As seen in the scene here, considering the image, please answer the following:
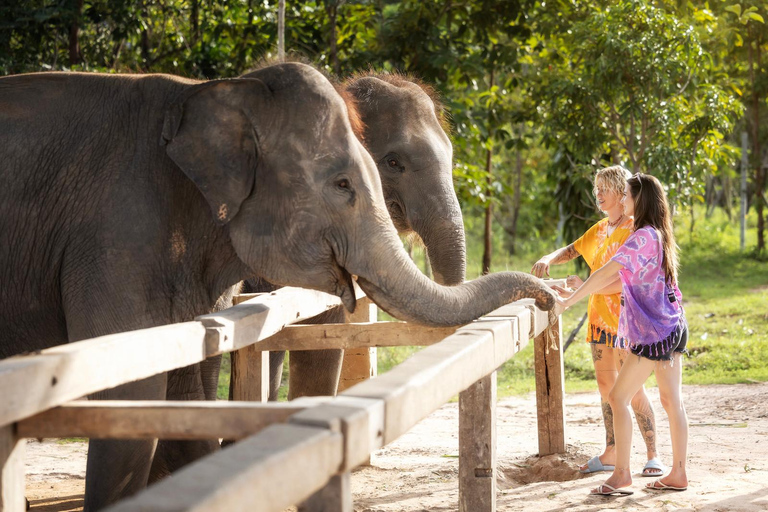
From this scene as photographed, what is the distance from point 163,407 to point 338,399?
0.42m

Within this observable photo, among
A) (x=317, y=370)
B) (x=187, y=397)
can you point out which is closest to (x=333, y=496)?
(x=187, y=397)

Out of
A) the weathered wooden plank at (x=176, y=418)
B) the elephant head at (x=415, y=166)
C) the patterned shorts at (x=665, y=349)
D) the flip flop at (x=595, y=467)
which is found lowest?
the flip flop at (x=595, y=467)

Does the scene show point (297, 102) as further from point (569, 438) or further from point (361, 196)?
point (569, 438)

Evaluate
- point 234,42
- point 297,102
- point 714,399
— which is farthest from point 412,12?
point 297,102

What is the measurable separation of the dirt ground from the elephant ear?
5.98 feet

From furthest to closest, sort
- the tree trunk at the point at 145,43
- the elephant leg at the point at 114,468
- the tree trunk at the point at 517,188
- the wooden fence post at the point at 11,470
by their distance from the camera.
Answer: the tree trunk at the point at 517,188 → the tree trunk at the point at 145,43 → the elephant leg at the point at 114,468 → the wooden fence post at the point at 11,470

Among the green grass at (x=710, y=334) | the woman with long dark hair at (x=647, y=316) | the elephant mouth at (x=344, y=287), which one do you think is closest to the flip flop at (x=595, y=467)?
the woman with long dark hair at (x=647, y=316)

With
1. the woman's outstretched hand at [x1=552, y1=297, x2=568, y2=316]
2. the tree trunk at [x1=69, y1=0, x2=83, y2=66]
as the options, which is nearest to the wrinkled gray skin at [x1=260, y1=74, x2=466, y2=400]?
the woman's outstretched hand at [x1=552, y1=297, x2=568, y2=316]

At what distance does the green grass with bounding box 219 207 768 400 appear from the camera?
8.50m

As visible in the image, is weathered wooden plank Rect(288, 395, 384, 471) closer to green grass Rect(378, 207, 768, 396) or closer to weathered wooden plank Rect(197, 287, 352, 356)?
weathered wooden plank Rect(197, 287, 352, 356)

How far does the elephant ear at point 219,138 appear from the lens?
11.7 feet

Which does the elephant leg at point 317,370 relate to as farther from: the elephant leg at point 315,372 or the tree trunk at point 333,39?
the tree trunk at point 333,39

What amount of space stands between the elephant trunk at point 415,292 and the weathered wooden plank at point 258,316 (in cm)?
37

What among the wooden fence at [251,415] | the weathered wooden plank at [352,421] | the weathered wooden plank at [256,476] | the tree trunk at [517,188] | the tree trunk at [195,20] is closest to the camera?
the weathered wooden plank at [256,476]
